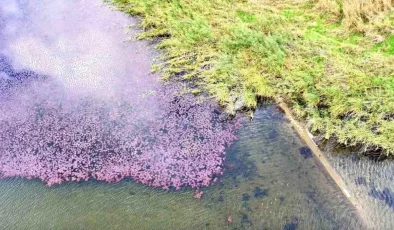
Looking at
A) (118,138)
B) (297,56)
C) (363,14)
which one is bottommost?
(118,138)

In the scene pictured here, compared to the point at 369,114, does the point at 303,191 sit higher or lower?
lower

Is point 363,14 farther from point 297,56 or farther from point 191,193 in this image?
point 191,193

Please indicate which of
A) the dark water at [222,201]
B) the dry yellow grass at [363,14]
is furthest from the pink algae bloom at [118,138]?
the dry yellow grass at [363,14]

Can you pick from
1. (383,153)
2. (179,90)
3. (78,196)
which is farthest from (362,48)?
(78,196)

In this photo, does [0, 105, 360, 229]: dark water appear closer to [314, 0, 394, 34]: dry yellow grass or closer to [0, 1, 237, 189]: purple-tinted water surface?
[0, 1, 237, 189]: purple-tinted water surface

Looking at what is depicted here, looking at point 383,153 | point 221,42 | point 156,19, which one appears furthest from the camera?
point 156,19

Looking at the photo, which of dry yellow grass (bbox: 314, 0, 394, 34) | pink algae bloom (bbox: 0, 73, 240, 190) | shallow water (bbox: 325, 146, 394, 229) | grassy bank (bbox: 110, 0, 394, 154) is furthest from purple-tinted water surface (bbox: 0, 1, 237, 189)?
dry yellow grass (bbox: 314, 0, 394, 34)

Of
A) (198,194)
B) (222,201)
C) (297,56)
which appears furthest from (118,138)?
(297,56)

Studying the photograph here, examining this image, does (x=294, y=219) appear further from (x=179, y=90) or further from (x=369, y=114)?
(x=179, y=90)
